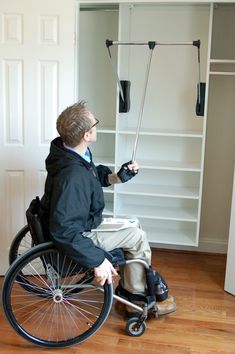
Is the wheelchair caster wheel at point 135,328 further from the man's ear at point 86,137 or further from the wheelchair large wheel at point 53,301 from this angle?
the man's ear at point 86,137

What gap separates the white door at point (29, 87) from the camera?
8.95 ft

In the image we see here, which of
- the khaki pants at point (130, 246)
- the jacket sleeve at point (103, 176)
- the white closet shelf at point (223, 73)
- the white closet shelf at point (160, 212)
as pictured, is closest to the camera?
the khaki pants at point (130, 246)

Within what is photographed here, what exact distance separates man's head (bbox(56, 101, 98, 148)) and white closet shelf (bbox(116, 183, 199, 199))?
116 cm

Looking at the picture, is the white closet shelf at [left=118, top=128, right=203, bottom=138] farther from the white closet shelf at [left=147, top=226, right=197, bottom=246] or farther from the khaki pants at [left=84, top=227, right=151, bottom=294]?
the khaki pants at [left=84, top=227, right=151, bottom=294]

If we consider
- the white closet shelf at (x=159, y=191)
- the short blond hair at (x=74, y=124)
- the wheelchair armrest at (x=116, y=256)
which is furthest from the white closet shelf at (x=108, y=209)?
the short blond hair at (x=74, y=124)

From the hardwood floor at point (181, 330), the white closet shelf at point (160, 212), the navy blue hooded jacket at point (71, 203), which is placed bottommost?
the hardwood floor at point (181, 330)

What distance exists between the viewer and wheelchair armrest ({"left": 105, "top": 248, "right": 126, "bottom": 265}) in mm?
2195

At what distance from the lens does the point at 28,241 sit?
274 centimetres

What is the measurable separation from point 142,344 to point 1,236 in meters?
1.26

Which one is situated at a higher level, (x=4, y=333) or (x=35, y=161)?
(x=35, y=161)

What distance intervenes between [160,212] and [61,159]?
56.6 inches

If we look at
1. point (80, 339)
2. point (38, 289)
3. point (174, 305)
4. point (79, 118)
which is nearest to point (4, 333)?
point (38, 289)

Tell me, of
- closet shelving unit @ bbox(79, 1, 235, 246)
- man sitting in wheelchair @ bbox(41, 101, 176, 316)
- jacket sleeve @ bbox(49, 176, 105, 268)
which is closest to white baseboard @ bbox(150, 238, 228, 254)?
closet shelving unit @ bbox(79, 1, 235, 246)

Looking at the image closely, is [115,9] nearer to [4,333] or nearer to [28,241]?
[28,241]
